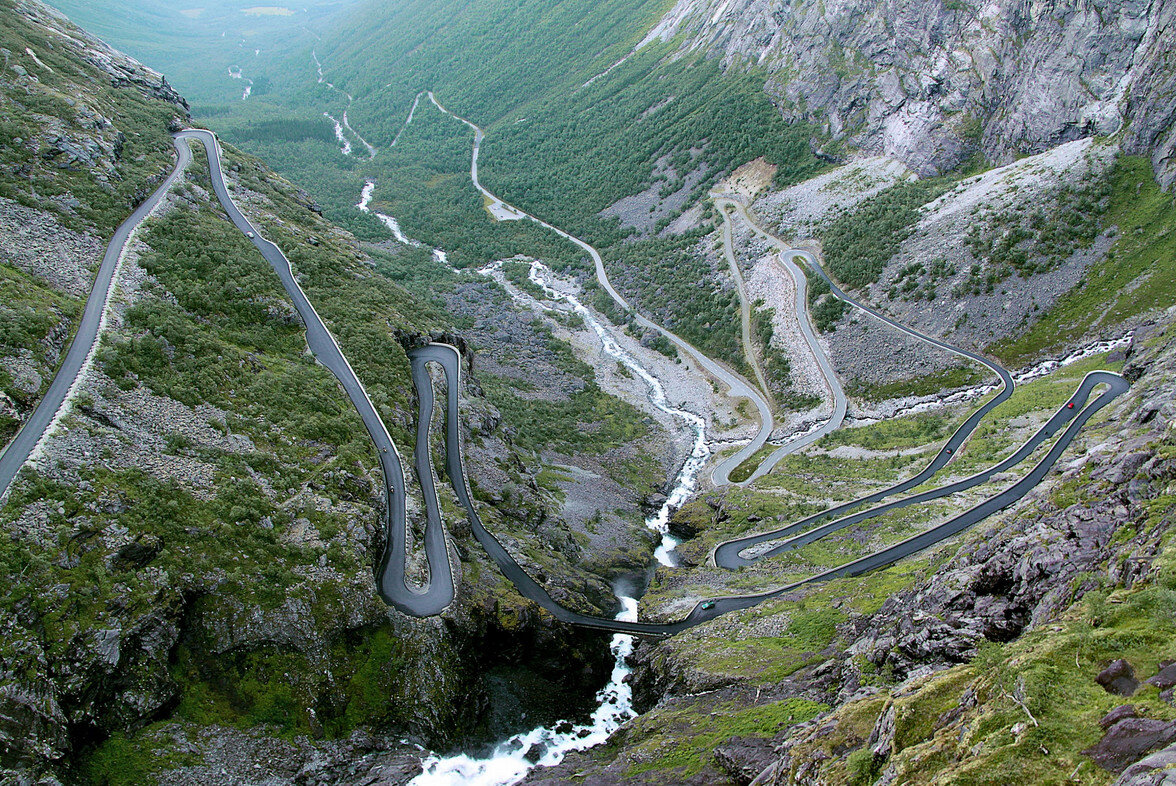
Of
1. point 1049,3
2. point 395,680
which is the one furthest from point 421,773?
point 1049,3

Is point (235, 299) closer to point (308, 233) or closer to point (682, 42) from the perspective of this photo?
point (308, 233)

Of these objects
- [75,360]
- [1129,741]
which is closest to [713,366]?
[75,360]

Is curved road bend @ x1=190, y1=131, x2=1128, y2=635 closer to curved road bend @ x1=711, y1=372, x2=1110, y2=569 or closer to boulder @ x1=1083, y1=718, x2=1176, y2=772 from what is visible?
curved road bend @ x1=711, y1=372, x2=1110, y2=569

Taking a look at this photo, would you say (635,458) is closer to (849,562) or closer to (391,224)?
(849,562)

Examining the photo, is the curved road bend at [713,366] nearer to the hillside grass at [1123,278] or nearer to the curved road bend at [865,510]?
the curved road bend at [865,510]

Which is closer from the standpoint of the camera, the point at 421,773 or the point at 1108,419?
the point at 421,773
